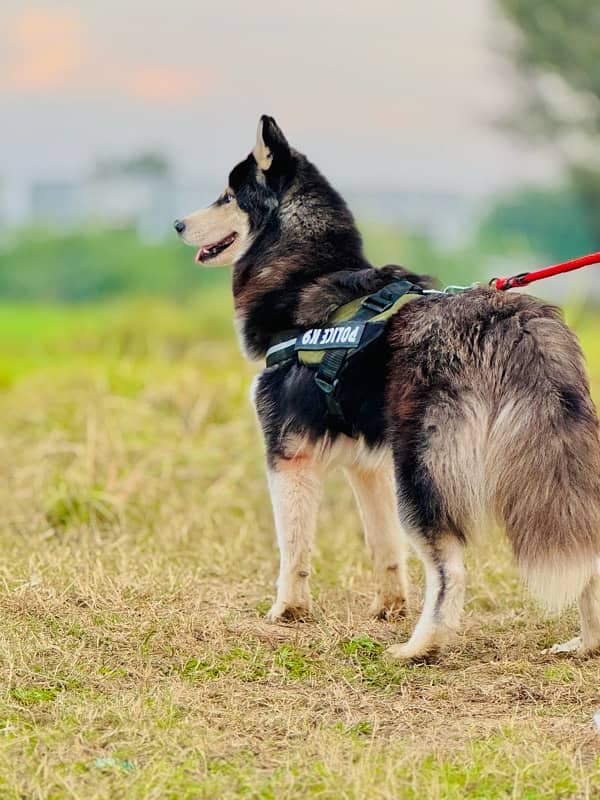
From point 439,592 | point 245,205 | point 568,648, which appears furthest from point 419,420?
point 245,205

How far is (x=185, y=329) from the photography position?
1496 cm

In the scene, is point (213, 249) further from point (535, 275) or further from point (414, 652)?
point (414, 652)

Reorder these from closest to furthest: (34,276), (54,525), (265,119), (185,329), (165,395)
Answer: (265,119) < (54,525) < (165,395) < (185,329) < (34,276)

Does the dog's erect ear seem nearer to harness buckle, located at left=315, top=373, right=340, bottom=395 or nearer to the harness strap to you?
the harness strap

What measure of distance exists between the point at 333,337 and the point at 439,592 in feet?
3.45

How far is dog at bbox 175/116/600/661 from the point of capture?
400cm

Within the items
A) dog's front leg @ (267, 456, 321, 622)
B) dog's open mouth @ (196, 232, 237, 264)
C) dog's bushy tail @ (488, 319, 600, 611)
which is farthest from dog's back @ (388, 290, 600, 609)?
dog's open mouth @ (196, 232, 237, 264)

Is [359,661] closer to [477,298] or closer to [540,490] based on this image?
[540,490]

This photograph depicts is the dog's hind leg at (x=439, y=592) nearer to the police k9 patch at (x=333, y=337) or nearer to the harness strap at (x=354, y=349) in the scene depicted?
the harness strap at (x=354, y=349)

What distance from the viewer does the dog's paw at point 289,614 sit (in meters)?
4.89

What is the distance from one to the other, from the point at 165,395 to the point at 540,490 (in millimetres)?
6486

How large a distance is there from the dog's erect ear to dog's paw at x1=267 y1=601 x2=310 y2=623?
187cm

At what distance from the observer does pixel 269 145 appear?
5.03 meters

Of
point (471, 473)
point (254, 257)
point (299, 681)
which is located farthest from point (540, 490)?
point (254, 257)
